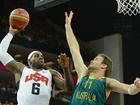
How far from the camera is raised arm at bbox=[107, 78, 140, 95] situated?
3.24 meters

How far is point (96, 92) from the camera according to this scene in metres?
3.65

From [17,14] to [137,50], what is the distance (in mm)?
8435

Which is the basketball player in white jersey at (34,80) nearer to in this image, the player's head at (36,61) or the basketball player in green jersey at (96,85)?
the player's head at (36,61)

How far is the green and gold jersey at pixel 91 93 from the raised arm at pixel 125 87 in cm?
7

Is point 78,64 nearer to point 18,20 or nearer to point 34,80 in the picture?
point 34,80

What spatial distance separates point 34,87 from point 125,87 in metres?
1.04

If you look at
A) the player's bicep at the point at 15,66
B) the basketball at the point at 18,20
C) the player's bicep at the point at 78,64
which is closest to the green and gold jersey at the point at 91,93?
the player's bicep at the point at 78,64

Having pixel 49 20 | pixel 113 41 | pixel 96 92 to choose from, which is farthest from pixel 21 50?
pixel 96 92

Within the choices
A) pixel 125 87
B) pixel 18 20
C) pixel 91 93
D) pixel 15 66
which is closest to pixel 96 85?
pixel 91 93

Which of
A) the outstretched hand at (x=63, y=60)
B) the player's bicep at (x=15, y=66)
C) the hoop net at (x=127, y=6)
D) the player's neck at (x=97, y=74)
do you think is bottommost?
the player's neck at (x=97, y=74)

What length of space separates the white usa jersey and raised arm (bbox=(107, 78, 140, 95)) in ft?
2.47

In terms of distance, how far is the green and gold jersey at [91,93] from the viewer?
3627mm

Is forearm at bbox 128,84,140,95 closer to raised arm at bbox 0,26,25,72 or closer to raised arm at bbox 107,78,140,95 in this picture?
raised arm at bbox 107,78,140,95

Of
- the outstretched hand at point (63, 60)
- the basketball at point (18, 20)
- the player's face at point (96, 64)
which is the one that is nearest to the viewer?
the player's face at point (96, 64)
